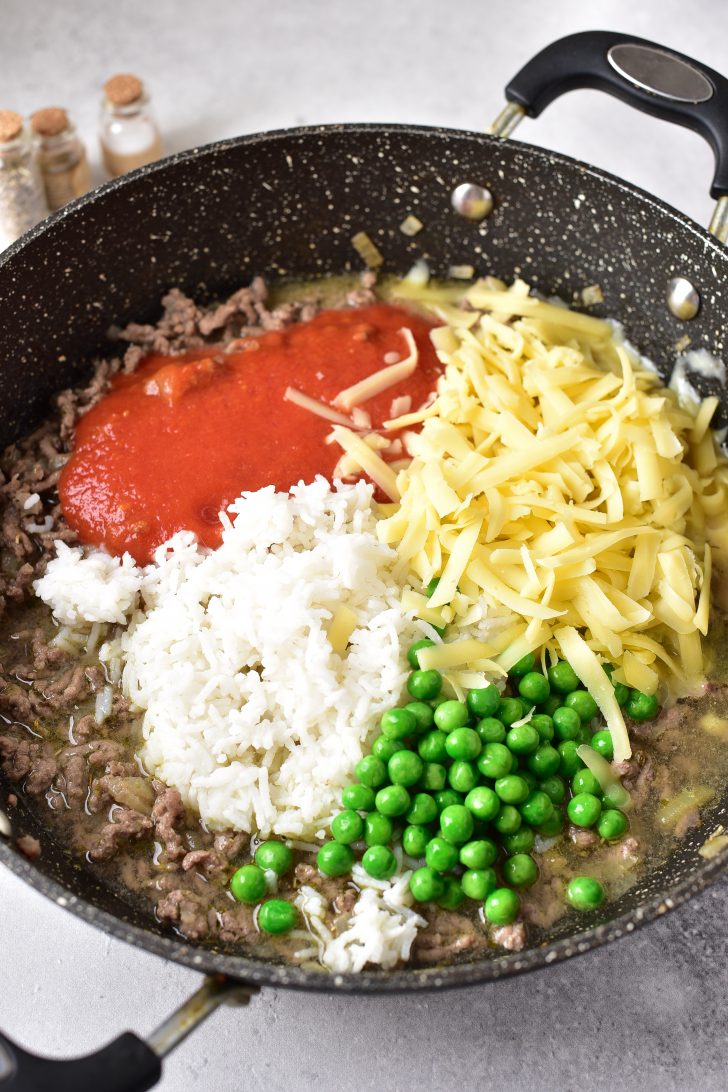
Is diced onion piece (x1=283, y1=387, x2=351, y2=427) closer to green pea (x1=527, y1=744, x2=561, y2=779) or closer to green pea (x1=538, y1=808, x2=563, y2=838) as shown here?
green pea (x1=527, y1=744, x2=561, y2=779)

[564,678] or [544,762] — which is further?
[564,678]

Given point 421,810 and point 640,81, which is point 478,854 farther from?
point 640,81

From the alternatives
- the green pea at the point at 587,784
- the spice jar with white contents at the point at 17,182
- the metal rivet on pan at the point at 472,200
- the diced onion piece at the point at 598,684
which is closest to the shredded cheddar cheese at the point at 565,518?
the diced onion piece at the point at 598,684

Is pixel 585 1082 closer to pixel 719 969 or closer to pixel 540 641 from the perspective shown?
pixel 719 969

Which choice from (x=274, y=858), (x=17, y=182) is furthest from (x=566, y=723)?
(x=17, y=182)

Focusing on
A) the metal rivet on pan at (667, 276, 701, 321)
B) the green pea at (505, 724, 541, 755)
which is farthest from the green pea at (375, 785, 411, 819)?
the metal rivet on pan at (667, 276, 701, 321)

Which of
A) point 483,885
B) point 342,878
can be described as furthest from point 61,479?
point 483,885
